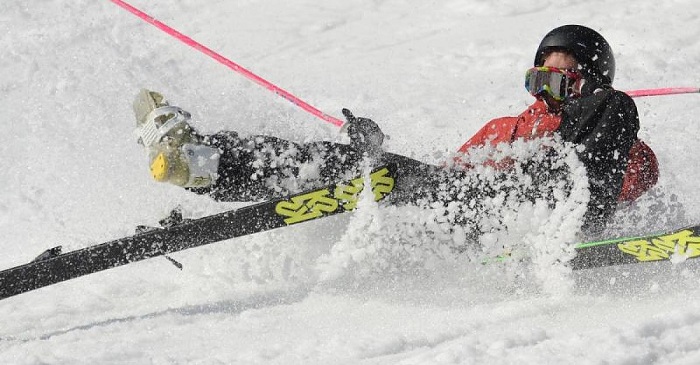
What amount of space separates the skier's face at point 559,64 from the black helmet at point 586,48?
0.03 metres

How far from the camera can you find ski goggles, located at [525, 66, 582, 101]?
154 inches

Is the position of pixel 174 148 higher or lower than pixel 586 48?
lower

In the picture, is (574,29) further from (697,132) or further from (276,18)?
(276,18)

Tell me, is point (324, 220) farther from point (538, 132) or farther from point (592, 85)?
point (592, 85)

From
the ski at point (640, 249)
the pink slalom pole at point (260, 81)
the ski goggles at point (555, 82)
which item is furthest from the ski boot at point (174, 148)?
the ski at point (640, 249)

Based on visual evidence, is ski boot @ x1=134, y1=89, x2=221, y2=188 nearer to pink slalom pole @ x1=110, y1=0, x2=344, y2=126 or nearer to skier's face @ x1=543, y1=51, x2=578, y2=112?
pink slalom pole @ x1=110, y1=0, x2=344, y2=126

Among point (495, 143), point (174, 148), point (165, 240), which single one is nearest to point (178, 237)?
point (165, 240)

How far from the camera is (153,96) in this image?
3.84 metres

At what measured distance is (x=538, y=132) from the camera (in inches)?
154

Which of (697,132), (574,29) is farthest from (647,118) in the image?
(574,29)

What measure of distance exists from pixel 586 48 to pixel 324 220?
148 centimetres

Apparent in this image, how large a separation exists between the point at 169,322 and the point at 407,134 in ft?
9.04

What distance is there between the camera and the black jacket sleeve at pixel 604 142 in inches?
143

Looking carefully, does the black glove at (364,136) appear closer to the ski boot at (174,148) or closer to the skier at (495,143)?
the skier at (495,143)
